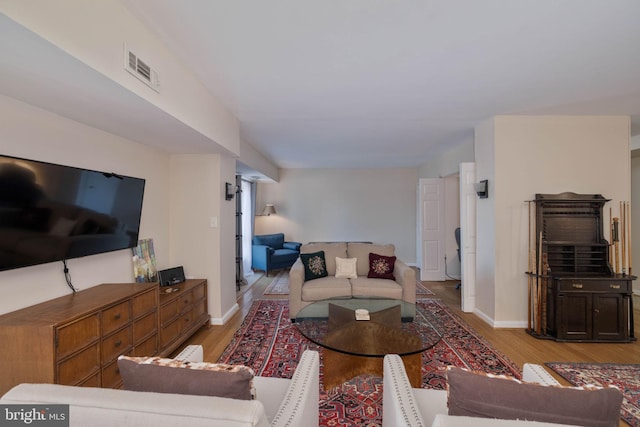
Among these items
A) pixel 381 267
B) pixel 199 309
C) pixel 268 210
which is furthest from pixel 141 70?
pixel 268 210

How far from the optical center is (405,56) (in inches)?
80.2

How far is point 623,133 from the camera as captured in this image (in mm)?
3221

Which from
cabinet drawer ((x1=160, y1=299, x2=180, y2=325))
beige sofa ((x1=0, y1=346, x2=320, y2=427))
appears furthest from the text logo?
cabinet drawer ((x1=160, y1=299, x2=180, y2=325))

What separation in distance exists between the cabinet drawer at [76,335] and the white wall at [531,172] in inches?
151

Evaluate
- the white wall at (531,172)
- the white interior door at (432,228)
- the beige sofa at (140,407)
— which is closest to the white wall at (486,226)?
the white wall at (531,172)

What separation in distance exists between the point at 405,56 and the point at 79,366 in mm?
2914

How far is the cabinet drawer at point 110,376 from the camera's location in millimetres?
1858

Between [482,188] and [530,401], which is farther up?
[482,188]

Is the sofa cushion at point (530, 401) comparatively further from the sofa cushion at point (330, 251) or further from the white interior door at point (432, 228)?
the white interior door at point (432, 228)

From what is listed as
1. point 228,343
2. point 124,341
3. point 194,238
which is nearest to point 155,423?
point 124,341

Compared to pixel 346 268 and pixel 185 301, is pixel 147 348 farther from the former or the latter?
pixel 346 268

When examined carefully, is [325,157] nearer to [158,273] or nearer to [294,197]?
[294,197]

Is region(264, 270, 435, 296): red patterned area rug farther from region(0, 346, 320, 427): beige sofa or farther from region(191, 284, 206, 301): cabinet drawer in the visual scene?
region(0, 346, 320, 427): beige sofa

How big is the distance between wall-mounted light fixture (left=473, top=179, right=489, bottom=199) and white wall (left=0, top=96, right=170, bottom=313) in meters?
3.83
